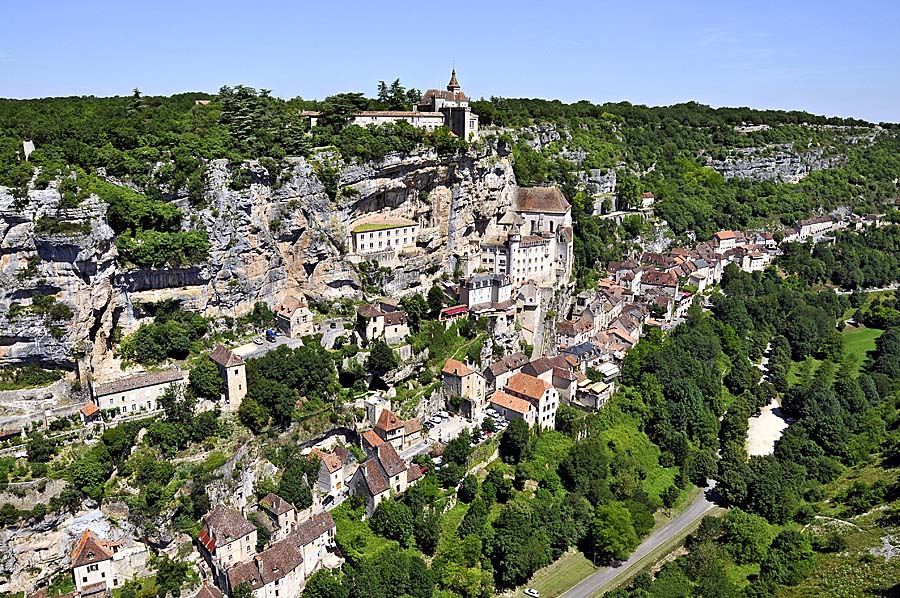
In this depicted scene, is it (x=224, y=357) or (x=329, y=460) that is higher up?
(x=224, y=357)

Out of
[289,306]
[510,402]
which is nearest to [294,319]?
[289,306]

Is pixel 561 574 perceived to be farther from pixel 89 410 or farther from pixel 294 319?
pixel 89 410

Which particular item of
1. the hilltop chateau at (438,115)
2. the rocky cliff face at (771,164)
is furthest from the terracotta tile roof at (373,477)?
the rocky cliff face at (771,164)

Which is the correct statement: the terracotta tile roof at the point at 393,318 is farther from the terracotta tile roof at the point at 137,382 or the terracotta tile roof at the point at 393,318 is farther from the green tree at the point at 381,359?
the terracotta tile roof at the point at 137,382

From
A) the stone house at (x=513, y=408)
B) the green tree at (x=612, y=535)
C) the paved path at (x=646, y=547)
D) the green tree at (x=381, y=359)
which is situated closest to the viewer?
the paved path at (x=646, y=547)

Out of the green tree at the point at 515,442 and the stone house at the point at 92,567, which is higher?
the green tree at the point at 515,442

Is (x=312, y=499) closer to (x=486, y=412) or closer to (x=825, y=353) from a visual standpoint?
(x=486, y=412)

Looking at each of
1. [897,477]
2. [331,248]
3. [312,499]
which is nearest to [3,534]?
[312,499]
